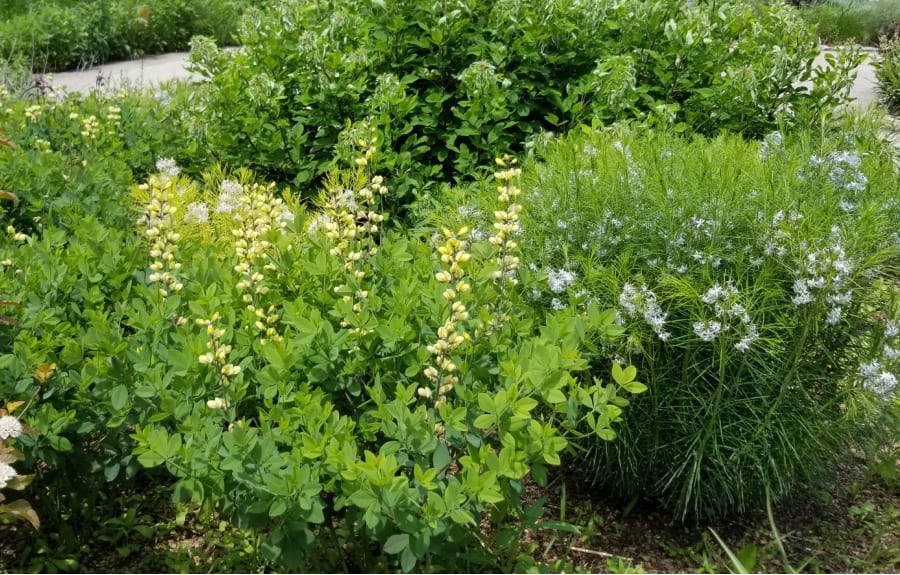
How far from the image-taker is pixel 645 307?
7.56ft

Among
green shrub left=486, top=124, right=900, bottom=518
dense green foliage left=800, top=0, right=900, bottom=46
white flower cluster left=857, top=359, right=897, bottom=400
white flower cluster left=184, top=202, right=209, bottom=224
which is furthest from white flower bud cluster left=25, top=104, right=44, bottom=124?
dense green foliage left=800, top=0, right=900, bottom=46

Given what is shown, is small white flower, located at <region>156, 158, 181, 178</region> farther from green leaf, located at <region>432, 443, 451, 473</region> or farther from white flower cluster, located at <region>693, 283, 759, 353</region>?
white flower cluster, located at <region>693, 283, 759, 353</region>

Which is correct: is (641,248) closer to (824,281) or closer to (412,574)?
(824,281)

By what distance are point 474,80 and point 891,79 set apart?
583 centimetres

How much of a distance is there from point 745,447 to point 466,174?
2.08 metres

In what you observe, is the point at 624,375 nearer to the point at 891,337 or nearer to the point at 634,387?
the point at 634,387

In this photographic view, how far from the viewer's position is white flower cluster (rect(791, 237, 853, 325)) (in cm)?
219

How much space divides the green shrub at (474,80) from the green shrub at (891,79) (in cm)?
372

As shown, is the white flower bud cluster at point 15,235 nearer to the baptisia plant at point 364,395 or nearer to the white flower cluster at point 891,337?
the baptisia plant at point 364,395

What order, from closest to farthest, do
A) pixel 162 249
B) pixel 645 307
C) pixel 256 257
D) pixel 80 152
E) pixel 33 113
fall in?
pixel 645 307
pixel 256 257
pixel 162 249
pixel 80 152
pixel 33 113

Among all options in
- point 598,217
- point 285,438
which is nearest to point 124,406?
point 285,438

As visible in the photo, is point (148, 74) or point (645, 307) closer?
point (645, 307)

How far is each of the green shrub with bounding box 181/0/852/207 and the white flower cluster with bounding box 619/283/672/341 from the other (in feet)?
5.75

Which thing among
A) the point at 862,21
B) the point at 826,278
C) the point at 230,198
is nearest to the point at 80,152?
the point at 230,198
